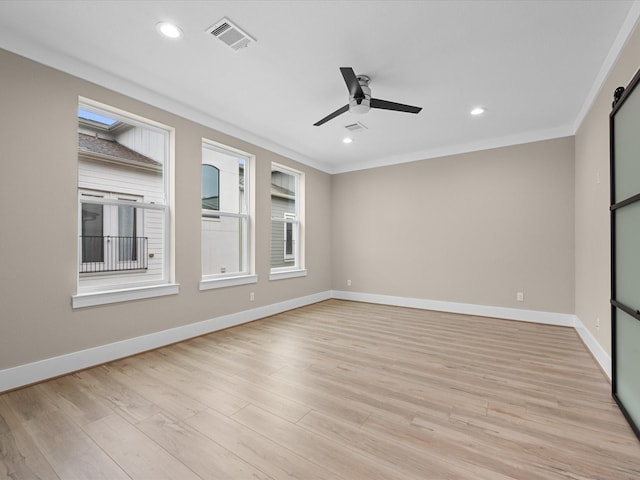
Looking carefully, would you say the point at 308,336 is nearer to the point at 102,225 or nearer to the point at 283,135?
the point at 102,225

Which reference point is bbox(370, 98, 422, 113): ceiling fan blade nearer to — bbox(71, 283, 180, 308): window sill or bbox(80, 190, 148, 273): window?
bbox(80, 190, 148, 273): window

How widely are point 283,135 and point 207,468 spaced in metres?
4.20

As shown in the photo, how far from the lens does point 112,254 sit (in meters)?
3.17

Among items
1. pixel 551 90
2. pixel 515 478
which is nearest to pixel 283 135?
pixel 551 90

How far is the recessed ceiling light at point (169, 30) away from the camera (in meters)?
2.30

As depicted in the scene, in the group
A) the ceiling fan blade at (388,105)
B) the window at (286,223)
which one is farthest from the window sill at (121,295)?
the ceiling fan blade at (388,105)

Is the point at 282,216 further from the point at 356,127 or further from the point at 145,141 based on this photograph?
the point at 145,141

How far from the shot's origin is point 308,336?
380cm

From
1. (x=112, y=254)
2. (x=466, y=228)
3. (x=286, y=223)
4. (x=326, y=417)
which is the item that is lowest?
(x=326, y=417)

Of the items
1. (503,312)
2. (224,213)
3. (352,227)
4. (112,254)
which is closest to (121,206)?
(112,254)

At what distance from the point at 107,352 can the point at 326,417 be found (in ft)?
7.56

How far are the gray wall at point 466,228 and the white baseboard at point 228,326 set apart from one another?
120mm

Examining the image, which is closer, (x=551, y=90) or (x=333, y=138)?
(x=551, y=90)

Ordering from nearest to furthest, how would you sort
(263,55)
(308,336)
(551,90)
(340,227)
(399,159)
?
(263,55) → (551,90) → (308,336) → (399,159) → (340,227)
